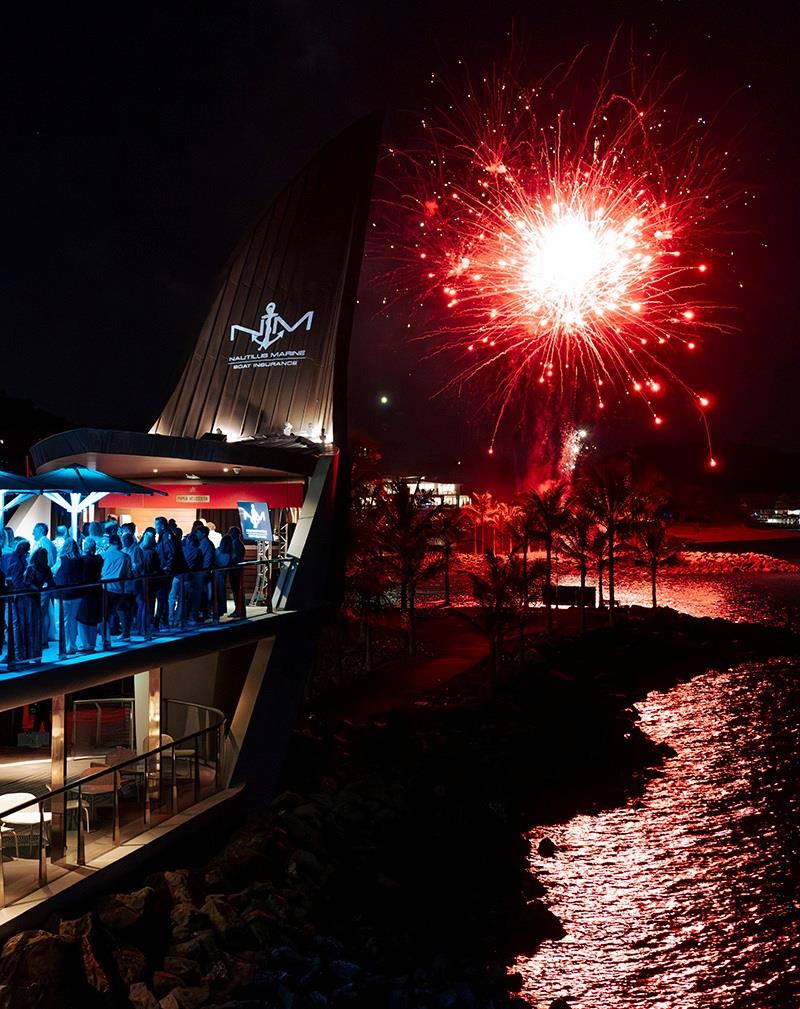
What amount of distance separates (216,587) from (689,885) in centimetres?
1115

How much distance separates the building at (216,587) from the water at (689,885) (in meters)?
6.42

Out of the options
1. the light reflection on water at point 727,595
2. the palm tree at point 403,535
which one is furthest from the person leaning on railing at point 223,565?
the light reflection on water at point 727,595

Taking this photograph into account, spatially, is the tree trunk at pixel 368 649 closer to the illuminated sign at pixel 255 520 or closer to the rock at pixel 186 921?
the illuminated sign at pixel 255 520

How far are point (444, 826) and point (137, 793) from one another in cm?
742

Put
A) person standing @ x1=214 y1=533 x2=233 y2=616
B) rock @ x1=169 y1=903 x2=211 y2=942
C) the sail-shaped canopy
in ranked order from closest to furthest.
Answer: rock @ x1=169 y1=903 x2=211 y2=942
person standing @ x1=214 y1=533 x2=233 y2=616
the sail-shaped canopy

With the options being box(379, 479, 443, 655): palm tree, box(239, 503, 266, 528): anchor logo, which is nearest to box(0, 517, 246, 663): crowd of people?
box(239, 503, 266, 528): anchor logo

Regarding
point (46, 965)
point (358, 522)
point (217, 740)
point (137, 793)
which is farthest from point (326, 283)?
point (46, 965)

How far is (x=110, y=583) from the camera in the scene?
520 inches

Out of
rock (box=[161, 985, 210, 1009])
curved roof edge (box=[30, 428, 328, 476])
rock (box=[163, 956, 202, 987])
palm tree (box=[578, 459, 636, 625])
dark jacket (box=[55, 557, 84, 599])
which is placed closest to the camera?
rock (box=[161, 985, 210, 1009])

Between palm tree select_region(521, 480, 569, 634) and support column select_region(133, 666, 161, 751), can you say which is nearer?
support column select_region(133, 666, 161, 751)

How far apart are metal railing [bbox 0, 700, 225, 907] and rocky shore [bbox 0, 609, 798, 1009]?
0.79 m

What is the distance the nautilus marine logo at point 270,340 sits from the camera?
2459 centimetres

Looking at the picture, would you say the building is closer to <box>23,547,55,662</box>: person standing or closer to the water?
<box>23,547,55,662</box>: person standing

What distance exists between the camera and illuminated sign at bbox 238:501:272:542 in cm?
1903
